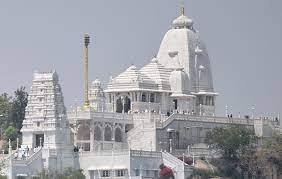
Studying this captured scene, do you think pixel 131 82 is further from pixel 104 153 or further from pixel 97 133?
pixel 104 153

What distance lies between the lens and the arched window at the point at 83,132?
184500 millimetres

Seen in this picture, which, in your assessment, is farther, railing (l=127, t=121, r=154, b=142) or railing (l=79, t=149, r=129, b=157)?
railing (l=127, t=121, r=154, b=142)

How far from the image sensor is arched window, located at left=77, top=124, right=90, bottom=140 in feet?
605

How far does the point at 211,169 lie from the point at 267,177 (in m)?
7.12

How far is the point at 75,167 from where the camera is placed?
586 feet

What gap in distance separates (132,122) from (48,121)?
39.7 feet

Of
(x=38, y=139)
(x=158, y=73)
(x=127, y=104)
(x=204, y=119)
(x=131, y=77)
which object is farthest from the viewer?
(x=158, y=73)

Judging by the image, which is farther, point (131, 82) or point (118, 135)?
point (131, 82)

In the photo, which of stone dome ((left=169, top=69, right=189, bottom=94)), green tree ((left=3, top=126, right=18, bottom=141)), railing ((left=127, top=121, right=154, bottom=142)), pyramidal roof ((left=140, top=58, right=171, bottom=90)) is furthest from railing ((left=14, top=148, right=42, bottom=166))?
stone dome ((left=169, top=69, right=189, bottom=94))

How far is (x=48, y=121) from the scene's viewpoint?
179 metres

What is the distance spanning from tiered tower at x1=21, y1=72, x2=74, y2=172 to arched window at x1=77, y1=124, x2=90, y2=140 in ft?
13.2

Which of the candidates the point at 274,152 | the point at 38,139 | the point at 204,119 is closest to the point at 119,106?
the point at 204,119

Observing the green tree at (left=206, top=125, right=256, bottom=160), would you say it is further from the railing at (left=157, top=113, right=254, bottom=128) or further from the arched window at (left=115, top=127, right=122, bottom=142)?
the arched window at (left=115, top=127, right=122, bottom=142)

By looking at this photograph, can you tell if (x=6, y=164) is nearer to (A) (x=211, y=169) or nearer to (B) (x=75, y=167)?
(B) (x=75, y=167)
